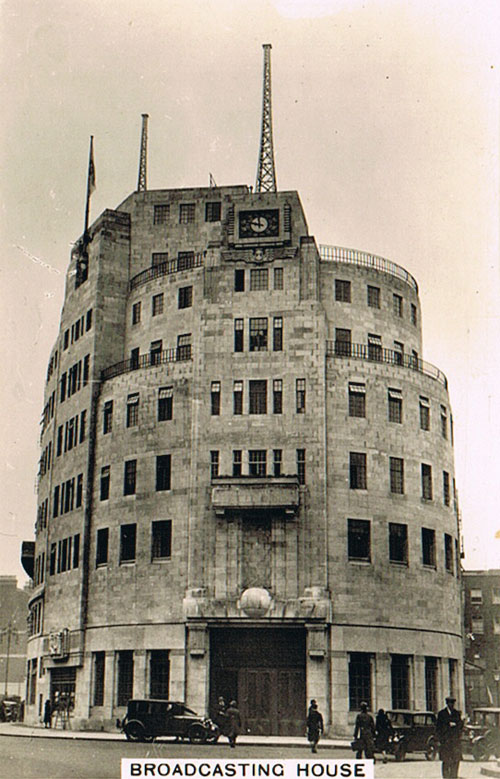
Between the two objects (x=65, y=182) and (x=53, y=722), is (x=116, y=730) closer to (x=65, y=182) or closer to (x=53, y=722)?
(x=53, y=722)

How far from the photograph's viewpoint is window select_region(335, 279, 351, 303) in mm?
60438

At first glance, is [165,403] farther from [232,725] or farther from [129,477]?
[232,725]

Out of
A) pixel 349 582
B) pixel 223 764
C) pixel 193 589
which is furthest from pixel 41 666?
pixel 223 764

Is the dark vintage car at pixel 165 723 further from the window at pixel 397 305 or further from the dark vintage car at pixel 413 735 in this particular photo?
the window at pixel 397 305

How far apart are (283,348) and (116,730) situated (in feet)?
69.6

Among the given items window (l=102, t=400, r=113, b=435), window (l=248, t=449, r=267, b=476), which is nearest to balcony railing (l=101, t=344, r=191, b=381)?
window (l=102, t=400, r=113, b=435)

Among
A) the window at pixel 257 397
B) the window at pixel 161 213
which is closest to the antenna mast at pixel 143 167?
the window at pixel 161 213

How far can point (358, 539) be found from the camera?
5488 centimetres

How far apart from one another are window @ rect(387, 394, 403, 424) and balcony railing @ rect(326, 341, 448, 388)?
165cm

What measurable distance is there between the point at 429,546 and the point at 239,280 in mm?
17684

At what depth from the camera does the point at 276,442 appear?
180ft

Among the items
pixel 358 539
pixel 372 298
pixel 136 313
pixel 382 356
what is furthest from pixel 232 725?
pixel 136 313

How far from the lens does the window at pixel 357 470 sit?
182 ft

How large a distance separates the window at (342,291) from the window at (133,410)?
12.6 m
